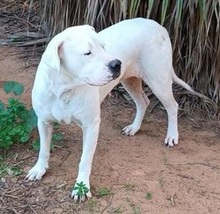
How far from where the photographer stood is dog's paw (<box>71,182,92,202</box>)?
156 inches

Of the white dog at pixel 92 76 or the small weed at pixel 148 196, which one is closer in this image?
the white dog at pixel 92 76

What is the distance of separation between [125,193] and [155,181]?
0.28 meters

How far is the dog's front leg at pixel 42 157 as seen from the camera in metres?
4.13

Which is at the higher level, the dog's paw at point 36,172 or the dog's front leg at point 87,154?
the dog's front leg at point 87,154

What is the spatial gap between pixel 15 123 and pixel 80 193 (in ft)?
2.95

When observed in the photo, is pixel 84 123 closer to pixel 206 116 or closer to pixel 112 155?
pixel 112 155

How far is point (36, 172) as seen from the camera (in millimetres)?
4207

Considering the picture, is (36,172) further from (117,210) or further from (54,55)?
(54,55)

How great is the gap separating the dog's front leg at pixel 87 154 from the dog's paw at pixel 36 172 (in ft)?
0.95

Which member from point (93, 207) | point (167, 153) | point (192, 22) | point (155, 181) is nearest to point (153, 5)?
point (192, 22)

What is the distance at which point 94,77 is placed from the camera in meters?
3.45

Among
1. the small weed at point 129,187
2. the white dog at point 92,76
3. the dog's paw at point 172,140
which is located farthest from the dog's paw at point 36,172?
the dog's paw at point 172,140

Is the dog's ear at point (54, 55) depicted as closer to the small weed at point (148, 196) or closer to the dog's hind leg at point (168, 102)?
the small weed at point (148, 196)

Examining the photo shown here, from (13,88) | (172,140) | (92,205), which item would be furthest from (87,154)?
(172,140)
